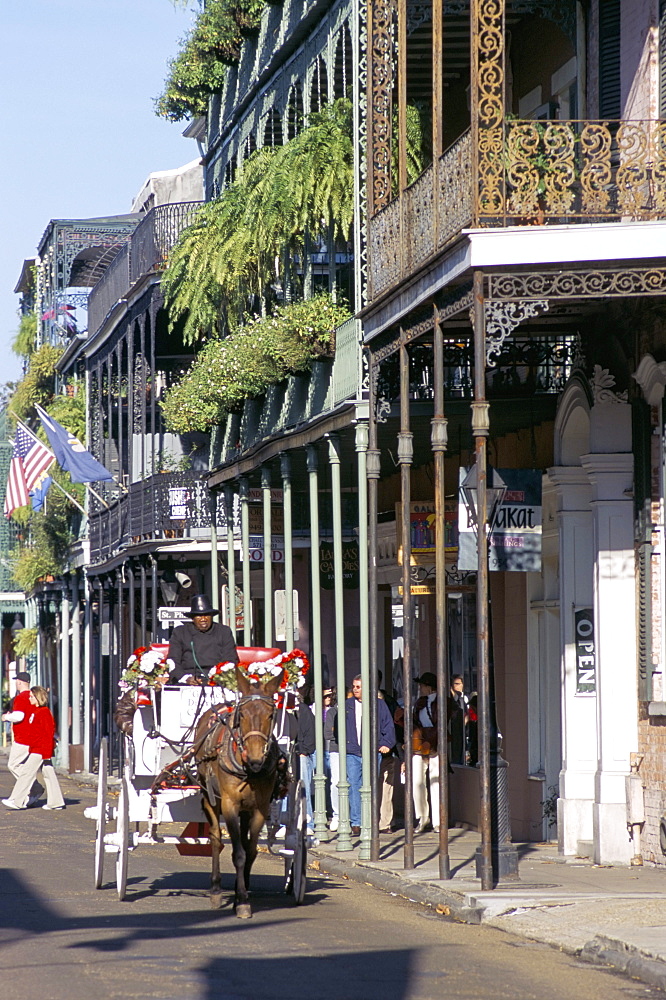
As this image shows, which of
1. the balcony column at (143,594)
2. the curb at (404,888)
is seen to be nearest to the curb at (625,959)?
the curb at (404,888)

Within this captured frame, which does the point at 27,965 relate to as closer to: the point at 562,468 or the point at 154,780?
the point at 154,780

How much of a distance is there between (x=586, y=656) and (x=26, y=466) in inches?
910

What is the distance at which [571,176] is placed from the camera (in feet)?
45.7

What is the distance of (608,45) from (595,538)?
4.54m

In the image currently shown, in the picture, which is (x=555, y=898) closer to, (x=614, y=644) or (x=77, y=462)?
(x=614, y=644)

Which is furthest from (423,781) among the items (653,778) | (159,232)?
(159,232)

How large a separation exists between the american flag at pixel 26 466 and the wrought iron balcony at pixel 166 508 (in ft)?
13.6

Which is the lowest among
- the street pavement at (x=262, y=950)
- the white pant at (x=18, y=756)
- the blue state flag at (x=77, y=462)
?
the white pant at (x=18, y=756)

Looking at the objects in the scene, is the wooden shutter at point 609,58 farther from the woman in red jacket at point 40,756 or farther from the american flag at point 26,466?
the american flag at point 26,466

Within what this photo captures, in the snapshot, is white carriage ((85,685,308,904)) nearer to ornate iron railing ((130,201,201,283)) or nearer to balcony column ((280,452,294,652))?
balcony column ((280,452,294,652))

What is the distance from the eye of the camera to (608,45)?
1647 centimetres

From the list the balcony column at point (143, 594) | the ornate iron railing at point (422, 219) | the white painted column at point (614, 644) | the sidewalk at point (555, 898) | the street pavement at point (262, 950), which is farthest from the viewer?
the balcony column at point (143, 594)

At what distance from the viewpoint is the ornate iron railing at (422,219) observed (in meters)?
14.3

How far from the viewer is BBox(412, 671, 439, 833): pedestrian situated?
2042 centimetres
